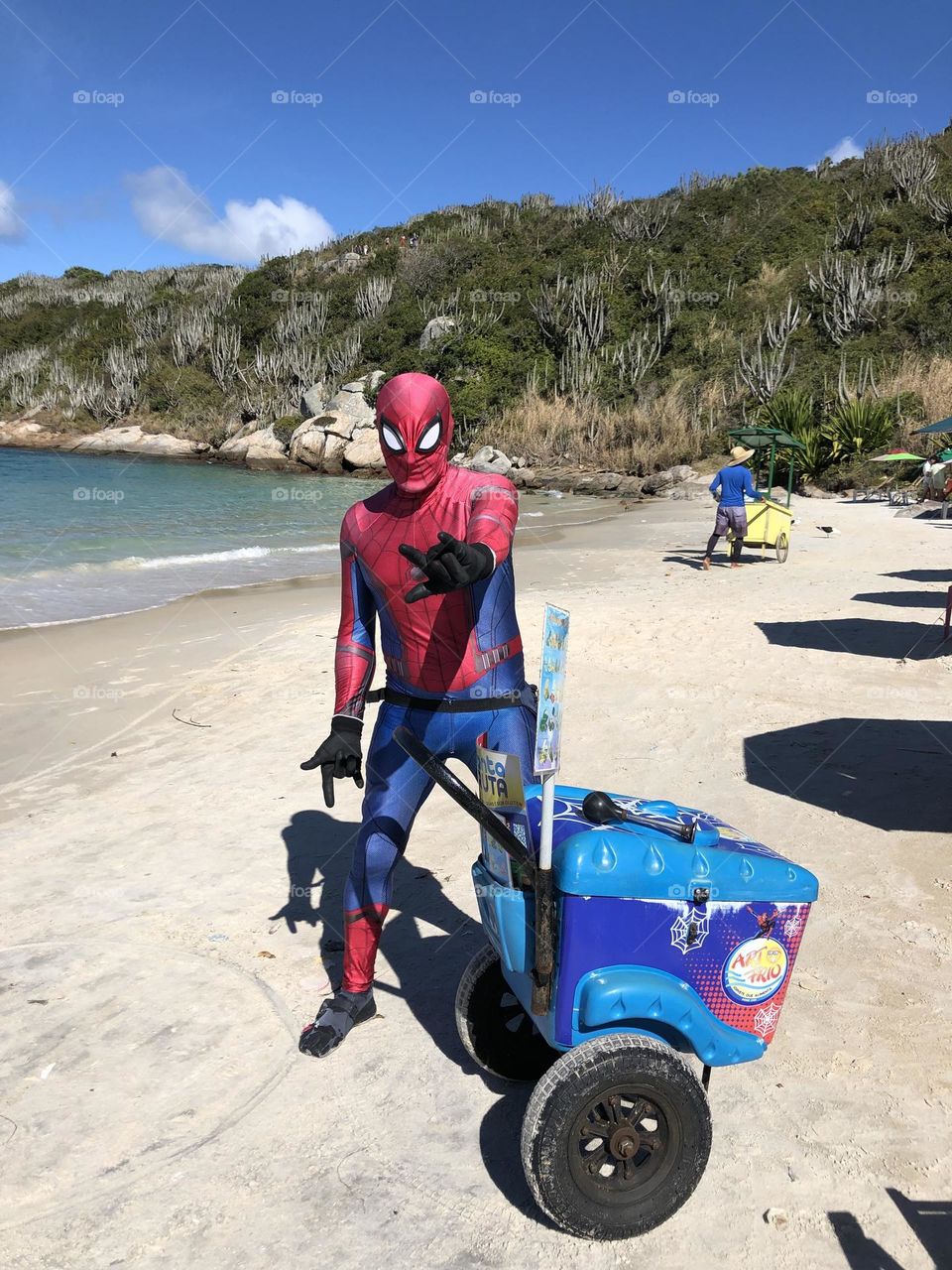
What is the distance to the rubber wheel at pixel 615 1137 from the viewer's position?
6.93 feet

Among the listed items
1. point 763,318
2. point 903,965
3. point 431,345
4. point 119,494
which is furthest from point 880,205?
point 903,965

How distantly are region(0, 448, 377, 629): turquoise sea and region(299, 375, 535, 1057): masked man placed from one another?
9.18 m

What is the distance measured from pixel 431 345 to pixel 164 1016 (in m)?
54.1

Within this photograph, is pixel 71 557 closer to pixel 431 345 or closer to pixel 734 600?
pixel 734 600

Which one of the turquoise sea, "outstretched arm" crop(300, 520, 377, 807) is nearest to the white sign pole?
"outstretched arm" crop(300, 520, 377, 807)

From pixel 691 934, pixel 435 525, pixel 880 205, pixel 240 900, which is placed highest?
pixel 880 205

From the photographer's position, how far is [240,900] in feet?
13.0

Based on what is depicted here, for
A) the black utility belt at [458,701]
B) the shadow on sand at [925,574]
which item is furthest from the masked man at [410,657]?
the shadow on sand at [925,574]

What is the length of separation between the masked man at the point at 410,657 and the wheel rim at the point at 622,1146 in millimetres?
1023

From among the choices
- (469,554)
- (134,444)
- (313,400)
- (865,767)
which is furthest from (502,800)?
(134,444)

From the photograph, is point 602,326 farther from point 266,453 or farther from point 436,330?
point 266,453

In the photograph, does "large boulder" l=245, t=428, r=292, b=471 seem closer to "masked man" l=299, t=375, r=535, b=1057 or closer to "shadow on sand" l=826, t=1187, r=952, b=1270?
"masked man" l=299, t=375, r=535, b=1057

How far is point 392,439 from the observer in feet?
9.00

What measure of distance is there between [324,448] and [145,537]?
1121 inches
